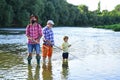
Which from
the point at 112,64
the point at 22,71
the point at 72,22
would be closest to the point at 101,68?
the point at 112,64

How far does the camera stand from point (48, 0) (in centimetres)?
9994

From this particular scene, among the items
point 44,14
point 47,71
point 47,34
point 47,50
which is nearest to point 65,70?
point 47,71

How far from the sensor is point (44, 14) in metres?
90.9

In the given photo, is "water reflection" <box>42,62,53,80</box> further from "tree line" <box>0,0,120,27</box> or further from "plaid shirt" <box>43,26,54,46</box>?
"tree line" <box>0,0,120,27</box>

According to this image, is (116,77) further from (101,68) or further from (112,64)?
(112,64)

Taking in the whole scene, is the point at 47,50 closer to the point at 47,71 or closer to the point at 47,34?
the point at 47,34

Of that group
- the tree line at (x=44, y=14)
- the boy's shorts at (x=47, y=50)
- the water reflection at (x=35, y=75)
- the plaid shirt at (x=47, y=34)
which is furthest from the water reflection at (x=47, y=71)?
the tree line at (x=44, y=14)

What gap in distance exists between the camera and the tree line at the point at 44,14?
64938 millimetres

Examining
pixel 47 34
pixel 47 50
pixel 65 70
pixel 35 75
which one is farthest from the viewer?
pixel 47 50

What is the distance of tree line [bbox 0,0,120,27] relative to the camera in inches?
2557

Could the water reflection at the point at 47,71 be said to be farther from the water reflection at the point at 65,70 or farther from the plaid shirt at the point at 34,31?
the plaid shirt at the point at 34,31

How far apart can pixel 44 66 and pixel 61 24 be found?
338 ft

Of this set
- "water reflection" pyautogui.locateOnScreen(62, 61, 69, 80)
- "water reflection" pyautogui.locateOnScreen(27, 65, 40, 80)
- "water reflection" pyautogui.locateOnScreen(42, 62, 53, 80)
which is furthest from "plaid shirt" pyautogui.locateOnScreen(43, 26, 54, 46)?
"water reflection" pyautogui.locateOnScreen(27, 65, 40, 80)

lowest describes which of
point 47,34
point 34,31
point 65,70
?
point 65,70
